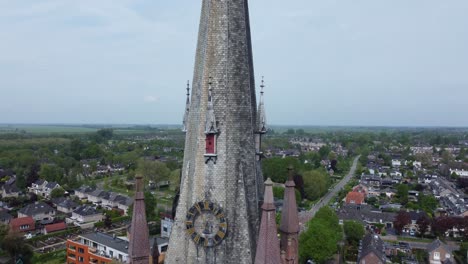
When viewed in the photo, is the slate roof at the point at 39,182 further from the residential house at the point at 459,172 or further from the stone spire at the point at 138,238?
the residential house at the point at 459,172

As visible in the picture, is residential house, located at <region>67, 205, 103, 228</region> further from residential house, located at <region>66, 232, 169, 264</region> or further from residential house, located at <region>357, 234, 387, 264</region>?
residential house, located at <region>357, 234, 387, 264</region>

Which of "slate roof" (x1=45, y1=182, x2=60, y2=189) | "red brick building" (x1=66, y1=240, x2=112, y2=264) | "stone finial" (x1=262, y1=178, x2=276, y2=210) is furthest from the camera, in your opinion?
"slate roof" (x1=45, y1=182, x2=60, y2=189)

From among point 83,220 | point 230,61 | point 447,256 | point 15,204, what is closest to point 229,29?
point 230,61

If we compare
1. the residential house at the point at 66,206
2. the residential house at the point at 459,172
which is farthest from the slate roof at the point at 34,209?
the residential house at the point at 459,172

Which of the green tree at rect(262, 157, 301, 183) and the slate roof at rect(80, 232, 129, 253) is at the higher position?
the green tree at rect(262, 157, 301, 183)

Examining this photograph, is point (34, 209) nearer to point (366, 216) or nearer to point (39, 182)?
point (39, 182)

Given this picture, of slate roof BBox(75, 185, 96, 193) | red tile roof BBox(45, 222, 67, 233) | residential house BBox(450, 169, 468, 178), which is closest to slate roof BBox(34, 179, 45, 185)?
slate roof BBox(75, 185, 96, 193)
